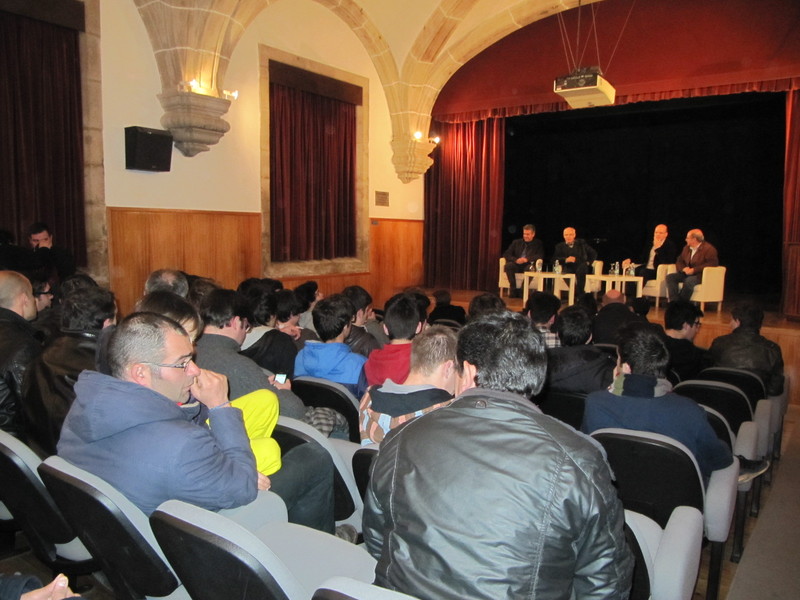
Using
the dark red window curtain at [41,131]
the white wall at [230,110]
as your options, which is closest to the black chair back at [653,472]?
the dark red window curtain at [41,131]

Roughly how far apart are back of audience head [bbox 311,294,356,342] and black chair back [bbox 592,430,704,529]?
1.46 m

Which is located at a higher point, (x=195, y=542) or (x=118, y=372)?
(x=118, y=372)

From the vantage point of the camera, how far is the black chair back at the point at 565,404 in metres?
2.82

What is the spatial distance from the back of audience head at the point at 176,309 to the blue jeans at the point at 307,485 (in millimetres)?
594

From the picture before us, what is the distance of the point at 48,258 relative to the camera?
5023 mm

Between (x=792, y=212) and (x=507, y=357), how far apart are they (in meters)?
7.71

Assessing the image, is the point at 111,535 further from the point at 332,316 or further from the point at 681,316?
the point at 681,316

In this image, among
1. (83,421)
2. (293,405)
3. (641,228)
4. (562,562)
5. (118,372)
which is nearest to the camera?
(562,562)

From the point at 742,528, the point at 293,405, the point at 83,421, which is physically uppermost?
the point at 83,421

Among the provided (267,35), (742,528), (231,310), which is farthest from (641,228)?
(231,310)

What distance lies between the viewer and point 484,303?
425 cm

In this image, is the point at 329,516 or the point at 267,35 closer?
the point at 329,516

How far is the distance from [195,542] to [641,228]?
1107 cm

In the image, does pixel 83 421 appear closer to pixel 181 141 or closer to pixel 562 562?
pixel 562 562
